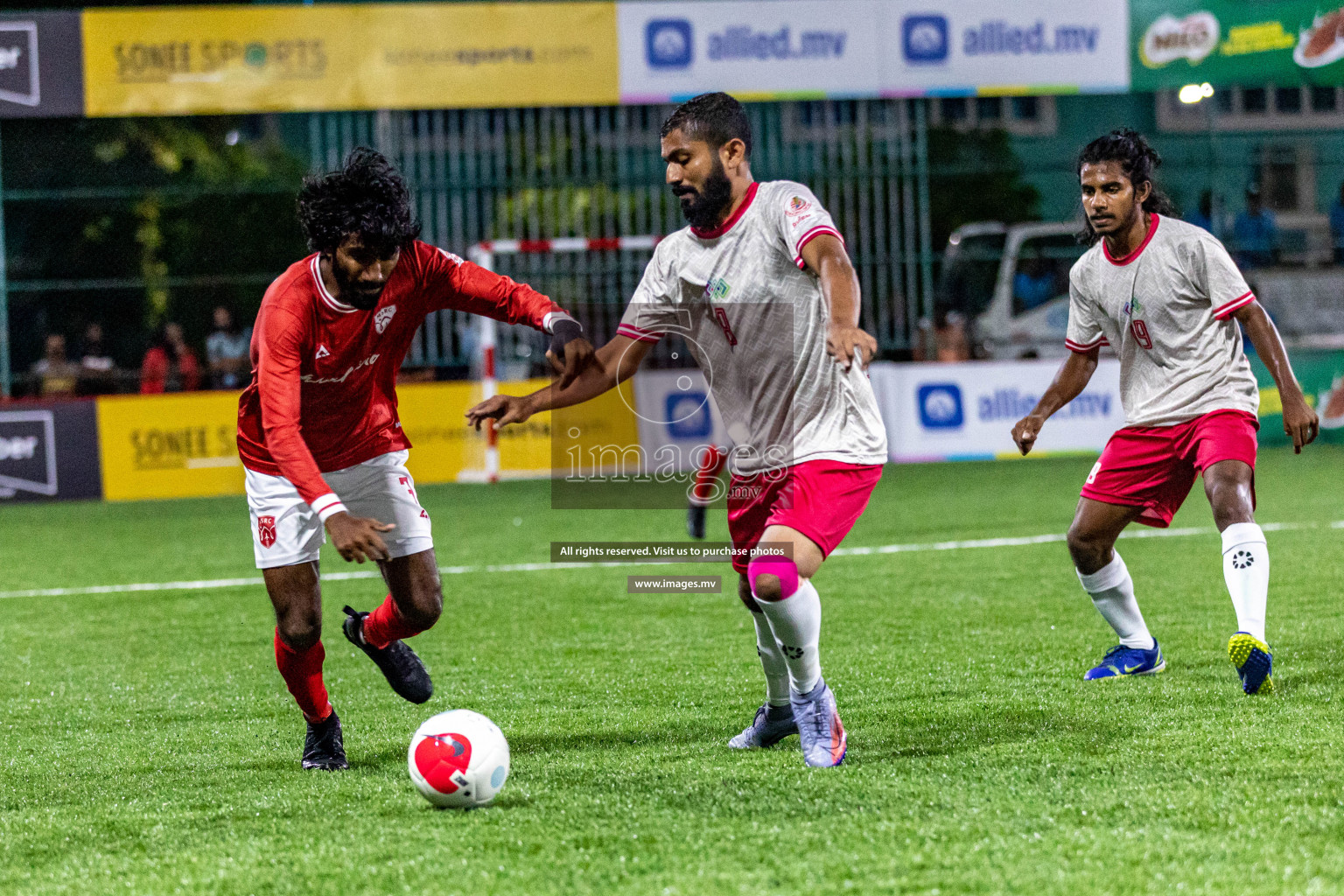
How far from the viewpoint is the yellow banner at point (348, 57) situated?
1556 cm

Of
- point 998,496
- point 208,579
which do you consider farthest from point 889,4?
point 208,579

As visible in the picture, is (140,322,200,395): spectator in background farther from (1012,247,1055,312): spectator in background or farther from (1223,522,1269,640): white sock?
(1223,522,1269,640): white sock

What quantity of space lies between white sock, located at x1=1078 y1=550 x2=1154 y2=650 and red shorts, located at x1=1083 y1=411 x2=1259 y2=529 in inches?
9.8

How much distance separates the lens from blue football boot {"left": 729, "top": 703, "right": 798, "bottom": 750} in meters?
4.96

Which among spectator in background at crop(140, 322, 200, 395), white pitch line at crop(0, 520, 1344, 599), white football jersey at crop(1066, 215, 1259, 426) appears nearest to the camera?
white football jersey at crop(1066, 215, 1259, 426)

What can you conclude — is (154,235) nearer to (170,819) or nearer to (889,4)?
(889,4)

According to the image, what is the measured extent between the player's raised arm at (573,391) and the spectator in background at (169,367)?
37.7 ft

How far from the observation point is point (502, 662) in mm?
6781

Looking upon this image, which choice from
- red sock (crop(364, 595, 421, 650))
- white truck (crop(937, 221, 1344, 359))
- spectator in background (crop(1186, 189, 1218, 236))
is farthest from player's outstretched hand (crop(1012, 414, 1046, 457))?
spectator in background (crop(1186, 189, 1218, 236))

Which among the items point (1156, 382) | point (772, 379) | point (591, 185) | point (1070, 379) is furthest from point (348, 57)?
point (772, 379)

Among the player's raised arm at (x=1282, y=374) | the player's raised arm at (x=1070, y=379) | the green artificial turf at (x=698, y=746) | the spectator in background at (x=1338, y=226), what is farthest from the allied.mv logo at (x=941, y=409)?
the player's raised arm at (x=1282, y=374)

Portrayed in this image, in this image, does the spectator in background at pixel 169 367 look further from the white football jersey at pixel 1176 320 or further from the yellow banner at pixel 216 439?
the white football jersey at pixel 1176 320

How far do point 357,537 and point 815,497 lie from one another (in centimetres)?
133

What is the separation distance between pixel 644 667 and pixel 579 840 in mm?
2621
